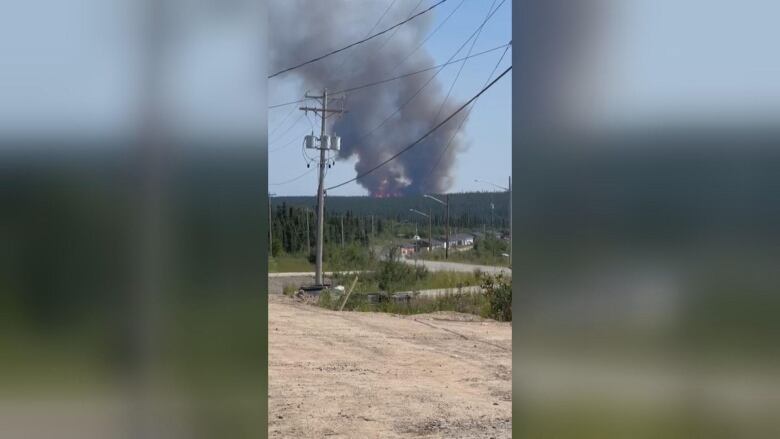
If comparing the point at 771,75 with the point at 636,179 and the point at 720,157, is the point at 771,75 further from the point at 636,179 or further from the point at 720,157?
the point at 636,179

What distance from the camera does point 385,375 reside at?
719 cm

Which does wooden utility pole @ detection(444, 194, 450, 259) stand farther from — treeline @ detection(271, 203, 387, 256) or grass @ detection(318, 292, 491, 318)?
treeline @ detection(271, 203, 387, 256)

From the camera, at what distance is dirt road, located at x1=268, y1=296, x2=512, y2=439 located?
5.28 metres

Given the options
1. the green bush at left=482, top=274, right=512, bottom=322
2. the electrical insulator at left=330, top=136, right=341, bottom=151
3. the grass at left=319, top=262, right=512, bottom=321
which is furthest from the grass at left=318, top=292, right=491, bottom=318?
the electrical insulator at left=330, top=136, right=341, bottom=151

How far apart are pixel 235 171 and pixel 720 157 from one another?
5.02 ft

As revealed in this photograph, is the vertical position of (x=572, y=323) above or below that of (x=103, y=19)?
below

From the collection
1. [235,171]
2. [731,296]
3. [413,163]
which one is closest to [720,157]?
[731,296]

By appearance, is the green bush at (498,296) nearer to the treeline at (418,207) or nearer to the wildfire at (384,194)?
the treeline at (418,207)

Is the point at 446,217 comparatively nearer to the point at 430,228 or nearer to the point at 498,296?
the point at 430,228

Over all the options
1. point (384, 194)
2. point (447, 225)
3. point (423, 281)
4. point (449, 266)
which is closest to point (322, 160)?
point (384, 194)

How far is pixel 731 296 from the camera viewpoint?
2066 millimetres

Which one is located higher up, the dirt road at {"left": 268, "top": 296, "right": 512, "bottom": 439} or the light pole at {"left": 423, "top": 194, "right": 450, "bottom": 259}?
the light pole at {"left": 423, "top": 194, "right": 450, "bottom": 259}

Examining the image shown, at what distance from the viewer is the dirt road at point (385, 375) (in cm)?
528

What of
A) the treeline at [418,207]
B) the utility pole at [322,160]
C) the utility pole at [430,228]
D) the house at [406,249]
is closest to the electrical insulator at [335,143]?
the utility pole at [322,160]
